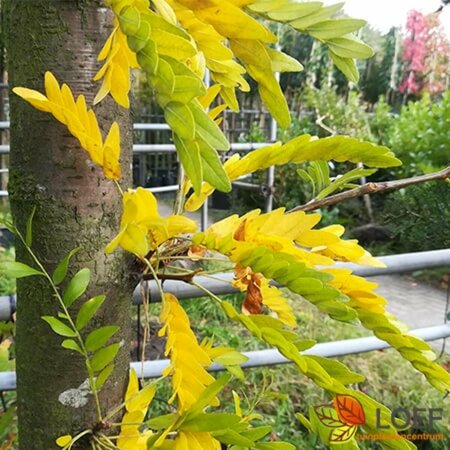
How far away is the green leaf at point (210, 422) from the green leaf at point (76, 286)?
0.32 feet

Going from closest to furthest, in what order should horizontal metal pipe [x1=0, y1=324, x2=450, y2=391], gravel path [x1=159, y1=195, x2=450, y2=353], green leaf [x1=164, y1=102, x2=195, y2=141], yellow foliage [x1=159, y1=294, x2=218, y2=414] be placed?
1. green leaf [x1=164, y1=102, x2=195, y2=141]
2. yellow foliage [x1=159, y1=294, x2=218, y2=414]
3. horizontal metal pipe [x1=0, y1=324, x2=450, y2=391]
4. gravel path [x1=159, y1=195, x2=450, y2=353]

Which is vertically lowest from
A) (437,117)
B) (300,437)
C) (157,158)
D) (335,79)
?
(300,437)

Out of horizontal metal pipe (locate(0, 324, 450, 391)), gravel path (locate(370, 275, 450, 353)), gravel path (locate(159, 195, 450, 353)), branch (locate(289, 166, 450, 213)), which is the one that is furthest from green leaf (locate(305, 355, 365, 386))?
gravel path (locate(370, 275, 450, 353))

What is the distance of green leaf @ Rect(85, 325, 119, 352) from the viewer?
0.32m

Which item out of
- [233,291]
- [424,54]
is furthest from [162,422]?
[424,54]

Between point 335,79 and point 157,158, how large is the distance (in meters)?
3.89

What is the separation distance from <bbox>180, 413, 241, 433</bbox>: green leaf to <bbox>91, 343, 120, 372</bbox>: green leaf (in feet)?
0.22

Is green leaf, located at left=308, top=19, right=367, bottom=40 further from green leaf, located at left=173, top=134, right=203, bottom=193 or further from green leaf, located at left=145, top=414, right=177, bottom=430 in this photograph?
green leaf, located at left=145, top=414, right=177, bottom=430

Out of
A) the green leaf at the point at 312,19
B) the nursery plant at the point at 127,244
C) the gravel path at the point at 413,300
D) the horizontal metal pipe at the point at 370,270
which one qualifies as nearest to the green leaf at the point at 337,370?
the nursery plant at the point at 127,244

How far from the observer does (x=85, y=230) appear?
0.33 m

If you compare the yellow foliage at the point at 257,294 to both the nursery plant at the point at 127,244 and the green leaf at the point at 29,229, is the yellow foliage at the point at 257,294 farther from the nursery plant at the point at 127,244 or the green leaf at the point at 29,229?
the green leaf at the point at 29,229

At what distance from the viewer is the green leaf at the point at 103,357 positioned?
0.32 metres

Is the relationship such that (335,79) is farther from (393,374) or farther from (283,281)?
(283,281)

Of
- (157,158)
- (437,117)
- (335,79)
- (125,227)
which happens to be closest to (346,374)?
(125,227)
